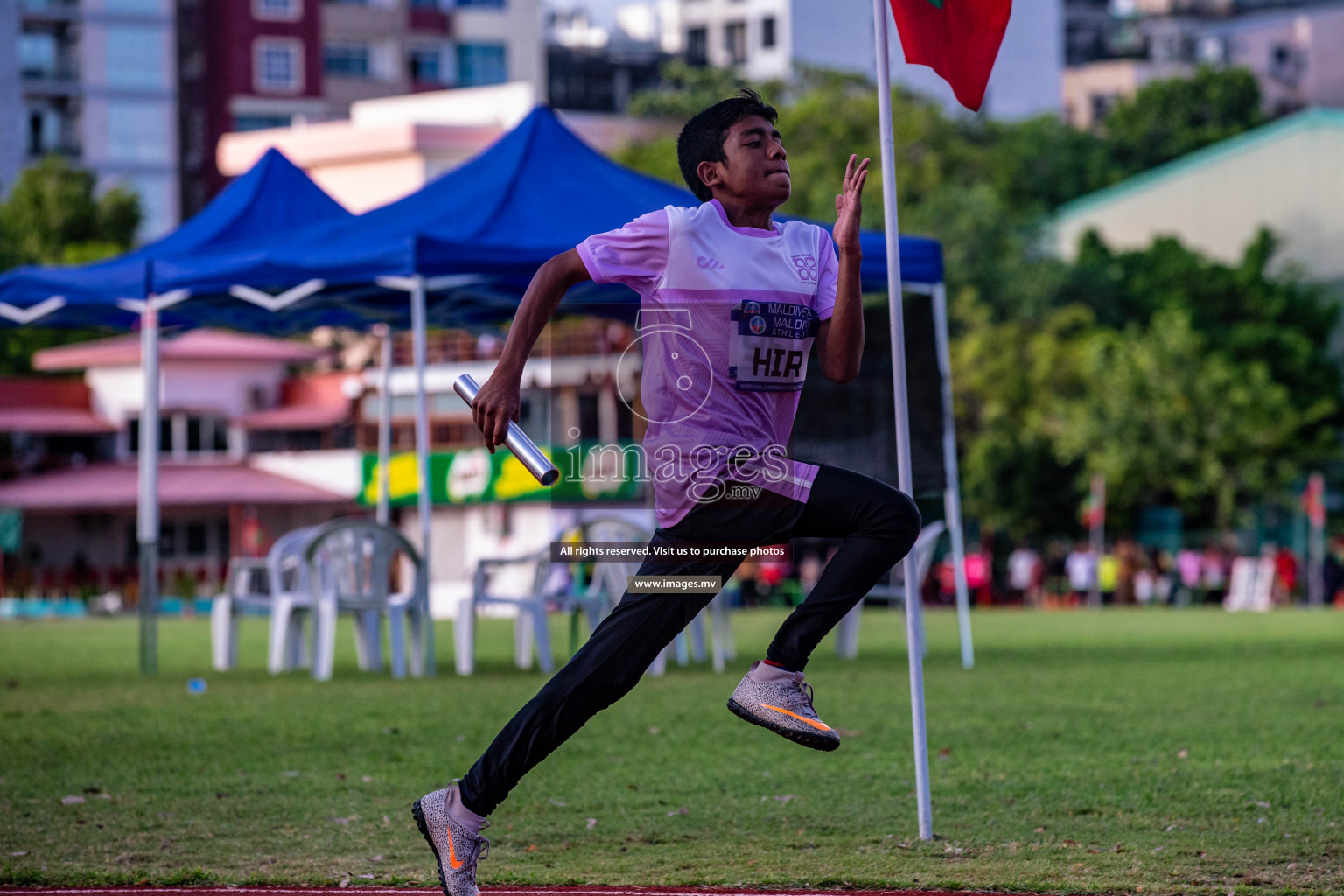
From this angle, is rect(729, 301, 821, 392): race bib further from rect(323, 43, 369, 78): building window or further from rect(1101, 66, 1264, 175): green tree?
rect(323, 43, 369, 78): building window

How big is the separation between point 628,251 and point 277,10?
74.2 metres

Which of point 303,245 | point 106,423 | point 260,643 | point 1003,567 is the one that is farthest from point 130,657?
point 106,423

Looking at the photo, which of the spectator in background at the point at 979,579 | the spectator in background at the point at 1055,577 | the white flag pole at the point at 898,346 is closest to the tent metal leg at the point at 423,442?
the white flag pole at the point at 898,346

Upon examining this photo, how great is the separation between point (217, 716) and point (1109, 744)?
5.03 metres

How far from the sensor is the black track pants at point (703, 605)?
511cm

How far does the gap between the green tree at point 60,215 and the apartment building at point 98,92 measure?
37.2ft

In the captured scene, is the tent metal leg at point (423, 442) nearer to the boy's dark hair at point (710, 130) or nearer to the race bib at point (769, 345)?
the boy's dark hair at point (710, 130)

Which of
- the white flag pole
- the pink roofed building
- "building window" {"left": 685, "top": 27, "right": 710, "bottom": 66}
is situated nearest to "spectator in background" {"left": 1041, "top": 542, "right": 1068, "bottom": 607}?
the pink roofed building

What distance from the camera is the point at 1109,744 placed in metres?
9.38

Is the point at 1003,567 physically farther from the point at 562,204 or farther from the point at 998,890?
the point at 998,890

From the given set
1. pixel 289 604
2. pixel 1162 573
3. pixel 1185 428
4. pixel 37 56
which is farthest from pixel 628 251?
pixel 37 56

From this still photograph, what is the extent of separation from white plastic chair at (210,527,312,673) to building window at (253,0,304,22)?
6320 cm

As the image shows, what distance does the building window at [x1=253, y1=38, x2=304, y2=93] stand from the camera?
249ft

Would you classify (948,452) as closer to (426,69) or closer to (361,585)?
(361,585)
